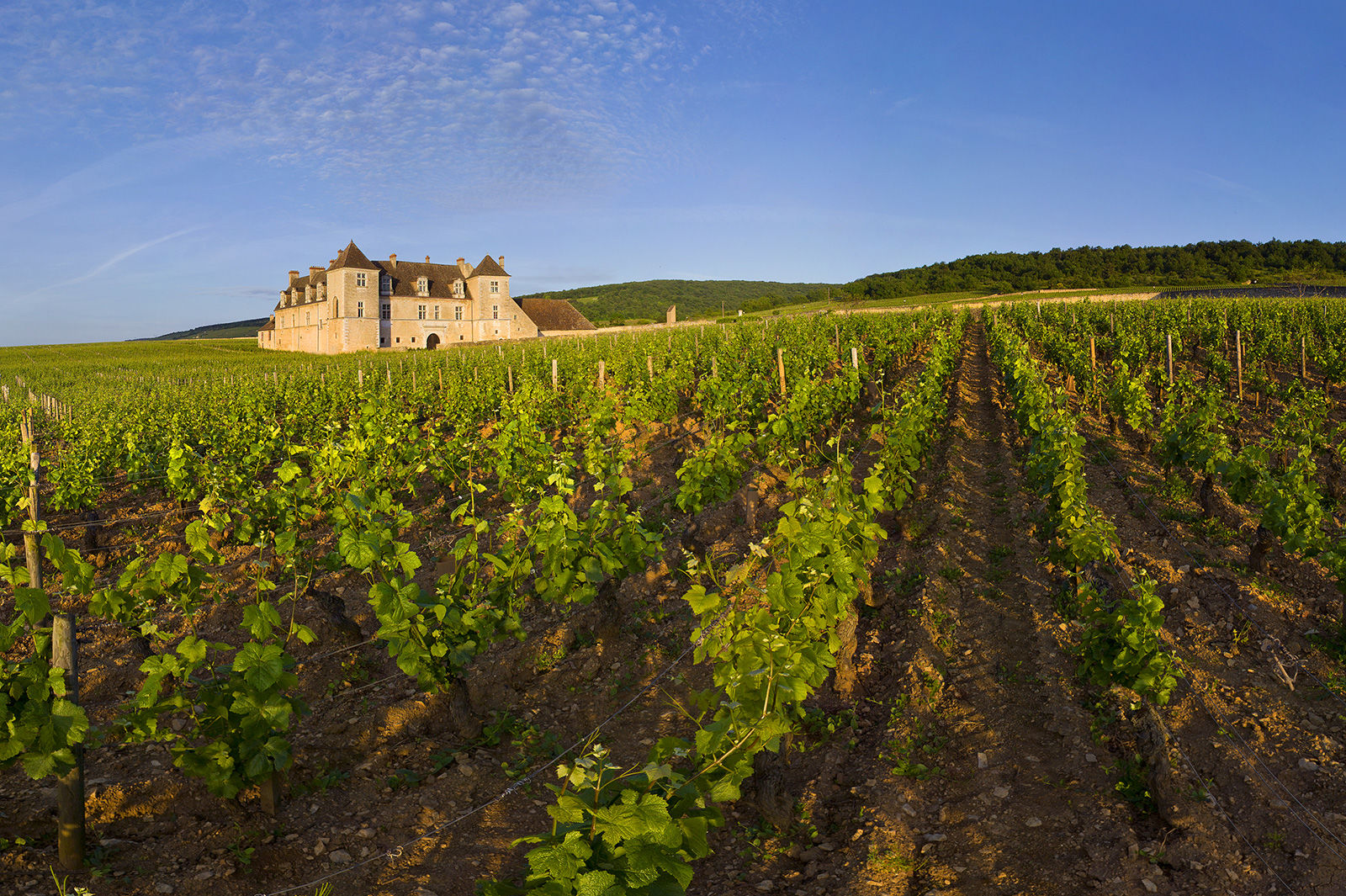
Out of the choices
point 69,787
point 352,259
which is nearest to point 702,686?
point 69,787

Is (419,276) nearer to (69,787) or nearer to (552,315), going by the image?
(552,315)

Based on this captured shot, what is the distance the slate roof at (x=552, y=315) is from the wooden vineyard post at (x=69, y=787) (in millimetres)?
64305

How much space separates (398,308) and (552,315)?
1419 centimetres

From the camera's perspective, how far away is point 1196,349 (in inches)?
917

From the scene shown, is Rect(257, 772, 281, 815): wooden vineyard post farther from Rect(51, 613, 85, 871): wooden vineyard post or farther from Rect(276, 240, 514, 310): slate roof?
Rect(276, 240, 514, 310): slate roof

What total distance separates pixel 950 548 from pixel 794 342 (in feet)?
56.5

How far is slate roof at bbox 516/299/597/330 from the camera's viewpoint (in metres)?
67.4

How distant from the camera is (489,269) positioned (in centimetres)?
6112

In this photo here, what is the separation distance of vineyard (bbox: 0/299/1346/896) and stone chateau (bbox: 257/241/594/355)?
47627 millimetres

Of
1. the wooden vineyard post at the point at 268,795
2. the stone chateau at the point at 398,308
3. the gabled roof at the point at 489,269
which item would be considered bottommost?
the wooden vineyard post at the point at 268,795

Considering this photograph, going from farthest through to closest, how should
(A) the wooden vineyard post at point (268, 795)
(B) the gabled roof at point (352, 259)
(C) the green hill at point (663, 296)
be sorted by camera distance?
1. (C) the green hill at point (663, 296)
2. (B) the gabled roof at point (352, 259)
3. (A) the wooden vineyard post at point (268, 795)

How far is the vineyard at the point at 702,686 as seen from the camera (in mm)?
3701

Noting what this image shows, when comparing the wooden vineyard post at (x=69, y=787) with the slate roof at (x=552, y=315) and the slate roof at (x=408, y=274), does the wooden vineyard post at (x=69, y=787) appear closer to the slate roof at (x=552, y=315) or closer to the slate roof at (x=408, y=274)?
the slate roof at (x=408, y=274)

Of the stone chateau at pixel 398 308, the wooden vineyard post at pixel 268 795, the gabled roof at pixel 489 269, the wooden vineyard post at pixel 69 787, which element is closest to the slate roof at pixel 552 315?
the stone chateau at pixel 398 308
